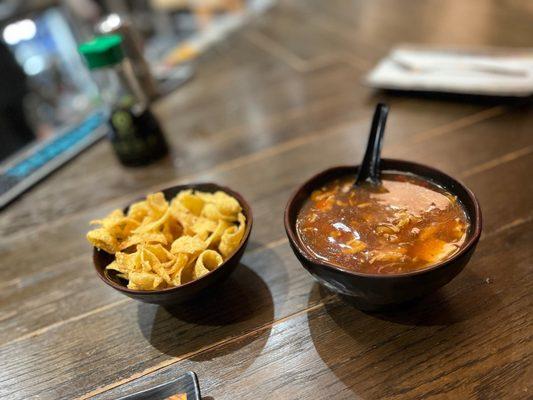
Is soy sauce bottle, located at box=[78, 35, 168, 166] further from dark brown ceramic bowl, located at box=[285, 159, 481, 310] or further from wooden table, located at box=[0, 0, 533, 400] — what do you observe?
dark brown ceramic bowl, located at box=[285, 159, 481, 310]

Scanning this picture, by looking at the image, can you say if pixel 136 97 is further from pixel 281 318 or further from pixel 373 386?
pixel 373 386

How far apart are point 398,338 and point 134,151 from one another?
101 cm

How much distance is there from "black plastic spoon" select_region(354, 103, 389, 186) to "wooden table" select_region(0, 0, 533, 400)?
0.23 m

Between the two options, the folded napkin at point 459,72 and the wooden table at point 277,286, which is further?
the folded napkin at point 459,72

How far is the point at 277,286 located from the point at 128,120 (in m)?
0.77

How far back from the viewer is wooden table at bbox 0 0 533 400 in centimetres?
68

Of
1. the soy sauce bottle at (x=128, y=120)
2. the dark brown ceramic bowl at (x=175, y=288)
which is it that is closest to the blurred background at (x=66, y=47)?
the soy sauce bottle at (x=128, y=120)

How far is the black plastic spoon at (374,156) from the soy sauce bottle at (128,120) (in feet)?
2.60

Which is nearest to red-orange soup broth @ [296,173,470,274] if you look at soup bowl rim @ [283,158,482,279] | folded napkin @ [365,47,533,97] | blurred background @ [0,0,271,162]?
soup bowl rim @ [283,158,482,279]

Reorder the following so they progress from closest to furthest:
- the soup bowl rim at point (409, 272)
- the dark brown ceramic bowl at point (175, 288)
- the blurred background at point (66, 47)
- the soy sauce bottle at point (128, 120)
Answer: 1. the soup bowl rim at point (409, 272)
2. the dark brown ceramic bowl at point (175, 288)
3. the soy sauce bottle at point (128, 120)
4. the blurred background at point (66, 47)

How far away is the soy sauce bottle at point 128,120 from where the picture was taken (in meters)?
1.33

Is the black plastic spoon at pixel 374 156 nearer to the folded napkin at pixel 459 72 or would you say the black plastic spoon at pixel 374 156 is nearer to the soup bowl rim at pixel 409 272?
the soup bowl rim at pixel 409 272

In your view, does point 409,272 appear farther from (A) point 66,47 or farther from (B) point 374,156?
(A) point 66,47

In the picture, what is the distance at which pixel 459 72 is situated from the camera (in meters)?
1.45
